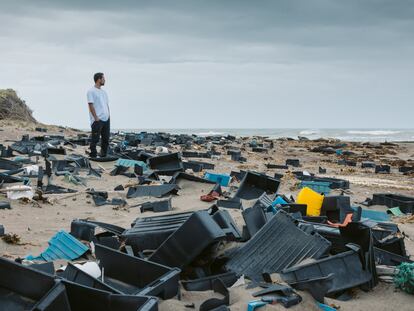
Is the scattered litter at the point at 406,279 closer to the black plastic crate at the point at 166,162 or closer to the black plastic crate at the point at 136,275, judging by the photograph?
the black plastic crate at the point at 136,275

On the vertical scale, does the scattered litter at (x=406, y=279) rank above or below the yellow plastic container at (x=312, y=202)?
below

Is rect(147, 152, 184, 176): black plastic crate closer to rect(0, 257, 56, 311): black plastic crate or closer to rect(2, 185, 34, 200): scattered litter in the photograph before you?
rect(2, 185, 34, 200): scattered litter

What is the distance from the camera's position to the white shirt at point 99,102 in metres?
10.1

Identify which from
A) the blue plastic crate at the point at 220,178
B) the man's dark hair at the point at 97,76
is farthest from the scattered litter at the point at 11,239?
the man's dark hair at the point at 97,76

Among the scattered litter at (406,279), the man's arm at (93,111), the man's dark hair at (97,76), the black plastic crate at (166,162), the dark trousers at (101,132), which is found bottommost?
the scattered litter at (406,279)

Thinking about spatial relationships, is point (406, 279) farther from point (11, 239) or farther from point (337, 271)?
point (11, 239)

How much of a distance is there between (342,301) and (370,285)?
31 cm

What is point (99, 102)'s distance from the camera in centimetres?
1012

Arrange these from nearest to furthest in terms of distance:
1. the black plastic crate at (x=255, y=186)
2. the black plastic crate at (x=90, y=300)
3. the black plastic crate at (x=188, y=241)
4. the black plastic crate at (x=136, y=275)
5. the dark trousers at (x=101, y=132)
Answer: the black plastic crate at (x=90, y=300) → the black plastic crate at (x=136, y=275) → the black plastic crate at (x=188, y=241) → the black plastic crate at (x=255, y=186) → the dark trousers at (x=101, y=132)

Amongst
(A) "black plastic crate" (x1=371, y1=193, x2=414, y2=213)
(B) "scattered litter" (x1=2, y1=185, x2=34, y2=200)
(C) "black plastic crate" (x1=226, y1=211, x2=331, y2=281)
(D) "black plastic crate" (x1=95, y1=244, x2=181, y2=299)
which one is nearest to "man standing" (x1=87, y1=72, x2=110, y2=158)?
(B) "scattered litter" (x1=2, y1=185, x2=34, y2=200)

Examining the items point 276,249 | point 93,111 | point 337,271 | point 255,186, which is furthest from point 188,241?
point 93,111

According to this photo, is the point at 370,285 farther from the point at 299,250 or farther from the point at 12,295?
the point at 12,295

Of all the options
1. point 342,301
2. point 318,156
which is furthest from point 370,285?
point 318,156

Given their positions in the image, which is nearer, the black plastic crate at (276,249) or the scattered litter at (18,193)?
the black plastic crate at (276,249)
